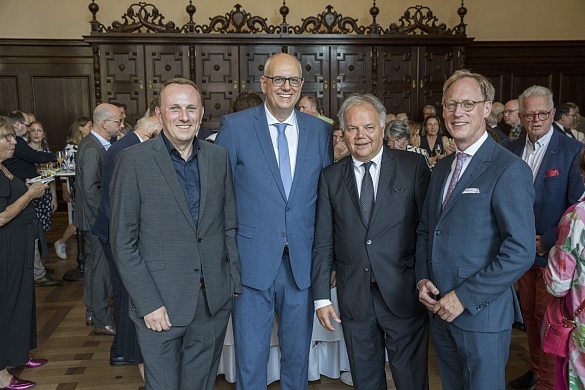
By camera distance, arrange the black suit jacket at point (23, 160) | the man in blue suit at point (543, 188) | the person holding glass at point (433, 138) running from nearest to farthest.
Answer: the man in blue suit at point (543, 188)
the black suit jacket at point (23, 160)
the person holding glass at point (433, 138)

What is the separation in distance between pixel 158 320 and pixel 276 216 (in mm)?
741

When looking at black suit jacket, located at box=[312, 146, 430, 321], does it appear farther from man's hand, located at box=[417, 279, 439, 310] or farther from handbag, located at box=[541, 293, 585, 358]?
handbag, located at box=[541, 293, 585, 358]

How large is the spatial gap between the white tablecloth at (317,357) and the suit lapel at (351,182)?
1223 millimetres

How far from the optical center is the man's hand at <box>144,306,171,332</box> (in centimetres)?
226

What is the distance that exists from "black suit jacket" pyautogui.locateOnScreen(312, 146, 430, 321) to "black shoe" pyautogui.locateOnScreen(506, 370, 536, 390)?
136 cm

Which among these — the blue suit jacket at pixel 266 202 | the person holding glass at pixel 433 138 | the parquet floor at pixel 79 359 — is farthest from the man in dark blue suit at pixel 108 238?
the person holding glass at pixel 433 138

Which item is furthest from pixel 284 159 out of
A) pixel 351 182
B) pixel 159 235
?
pixel 159 235

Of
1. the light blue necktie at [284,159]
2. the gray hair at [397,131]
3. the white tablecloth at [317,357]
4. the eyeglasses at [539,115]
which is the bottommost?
the white tablecloth at [317,357]

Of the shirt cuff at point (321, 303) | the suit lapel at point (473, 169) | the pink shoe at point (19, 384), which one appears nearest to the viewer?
the suit lapel at point (473, 169)

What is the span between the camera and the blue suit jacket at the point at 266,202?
104 inches

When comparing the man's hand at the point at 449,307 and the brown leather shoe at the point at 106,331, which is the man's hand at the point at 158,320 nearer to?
the man's hand at the point at 449,307

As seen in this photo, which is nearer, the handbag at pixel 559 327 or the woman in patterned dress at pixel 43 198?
the handbag at pixel 559 327

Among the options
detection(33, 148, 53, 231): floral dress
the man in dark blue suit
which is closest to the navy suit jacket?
the man in dark blue suit

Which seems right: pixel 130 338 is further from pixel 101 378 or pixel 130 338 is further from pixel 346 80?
pixel 346 80
